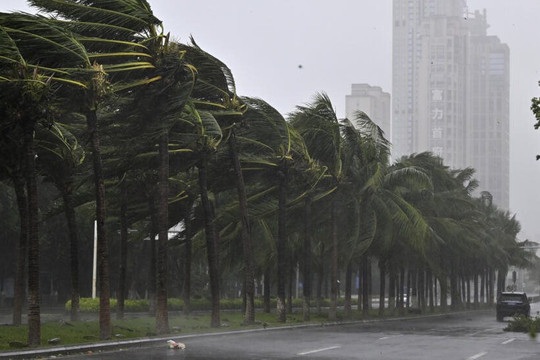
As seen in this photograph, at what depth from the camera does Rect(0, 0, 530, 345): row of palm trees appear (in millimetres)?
21531

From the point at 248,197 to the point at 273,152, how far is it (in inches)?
148

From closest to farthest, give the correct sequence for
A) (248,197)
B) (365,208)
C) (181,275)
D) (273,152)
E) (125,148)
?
(125,148) → (273,152) → (248,197) → (365,208) → (181,275)

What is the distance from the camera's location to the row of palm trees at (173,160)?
21531 mm

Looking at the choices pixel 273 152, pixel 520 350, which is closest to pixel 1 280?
pixel 273 152

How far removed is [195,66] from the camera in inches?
1181

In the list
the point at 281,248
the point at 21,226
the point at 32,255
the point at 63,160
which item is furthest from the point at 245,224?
the point at 32,255

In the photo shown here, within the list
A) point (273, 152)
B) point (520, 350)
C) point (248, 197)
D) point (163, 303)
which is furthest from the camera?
point (248, 197)

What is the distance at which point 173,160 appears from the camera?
31.5 m

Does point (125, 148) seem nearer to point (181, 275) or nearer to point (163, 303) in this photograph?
point (163, 303)

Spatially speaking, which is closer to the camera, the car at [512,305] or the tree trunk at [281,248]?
the tree trunk at [281,248]

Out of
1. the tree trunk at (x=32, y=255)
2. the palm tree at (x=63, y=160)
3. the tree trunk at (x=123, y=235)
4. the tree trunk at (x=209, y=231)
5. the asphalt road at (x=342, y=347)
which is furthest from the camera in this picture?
the tree trunk at (x=123, y=235)

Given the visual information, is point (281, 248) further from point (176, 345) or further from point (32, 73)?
point (32, 73)

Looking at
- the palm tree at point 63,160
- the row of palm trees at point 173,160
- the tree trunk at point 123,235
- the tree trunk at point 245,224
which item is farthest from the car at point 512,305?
the palm tree at point 63,160

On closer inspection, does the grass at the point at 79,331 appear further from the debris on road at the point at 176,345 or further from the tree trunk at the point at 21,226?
the debris on road at the point at 176,345
